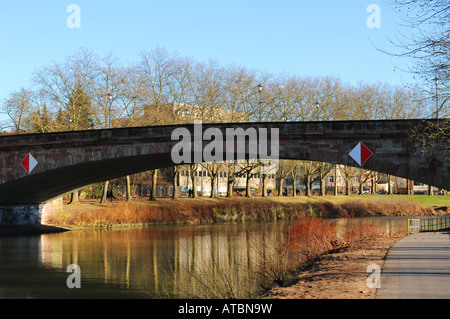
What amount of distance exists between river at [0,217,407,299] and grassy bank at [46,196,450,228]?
10.9 ft

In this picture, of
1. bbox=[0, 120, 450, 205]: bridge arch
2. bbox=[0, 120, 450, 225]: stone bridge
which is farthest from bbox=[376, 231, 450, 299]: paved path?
bbox=[0, 120, 450, 225]: stone bridge

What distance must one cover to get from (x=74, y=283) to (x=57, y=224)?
22.0 meters

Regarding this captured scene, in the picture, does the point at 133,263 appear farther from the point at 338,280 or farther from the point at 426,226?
the point at 426,226

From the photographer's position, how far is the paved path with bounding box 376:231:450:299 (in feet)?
36.1

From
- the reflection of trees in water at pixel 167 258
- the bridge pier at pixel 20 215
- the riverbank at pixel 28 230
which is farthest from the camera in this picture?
the bridge pier at pixel 20 215

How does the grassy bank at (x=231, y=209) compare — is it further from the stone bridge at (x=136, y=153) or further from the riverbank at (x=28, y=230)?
the stone bridge at (x=136, y=153)

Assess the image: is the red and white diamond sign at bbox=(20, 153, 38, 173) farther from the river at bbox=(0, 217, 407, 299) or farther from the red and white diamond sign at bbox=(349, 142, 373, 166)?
the red and white diamond sign at bbox=(349, 142, 373, 166)

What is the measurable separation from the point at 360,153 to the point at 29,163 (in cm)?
1932

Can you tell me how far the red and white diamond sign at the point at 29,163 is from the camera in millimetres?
33094

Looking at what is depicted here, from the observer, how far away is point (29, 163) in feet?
109

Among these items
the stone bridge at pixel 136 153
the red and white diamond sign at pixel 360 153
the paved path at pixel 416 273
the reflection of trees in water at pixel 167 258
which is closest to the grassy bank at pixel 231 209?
the stone bridge at pixel 136 153

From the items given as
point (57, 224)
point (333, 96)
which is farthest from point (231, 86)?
point (57, 224)

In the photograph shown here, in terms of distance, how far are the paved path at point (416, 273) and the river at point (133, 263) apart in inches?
132
